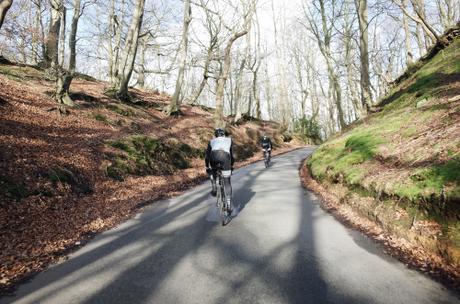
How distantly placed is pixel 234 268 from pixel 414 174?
3963 mm

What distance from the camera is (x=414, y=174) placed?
5.92 m

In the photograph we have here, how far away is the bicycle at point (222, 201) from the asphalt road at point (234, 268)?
8.1 inches

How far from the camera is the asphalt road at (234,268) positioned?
12.4 feet

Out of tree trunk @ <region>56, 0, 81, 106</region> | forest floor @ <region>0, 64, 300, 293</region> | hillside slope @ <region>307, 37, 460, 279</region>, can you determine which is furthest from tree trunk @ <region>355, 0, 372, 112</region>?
tree trunk @ <region>56, 0, 81, 106</region>

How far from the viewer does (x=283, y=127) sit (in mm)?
37094

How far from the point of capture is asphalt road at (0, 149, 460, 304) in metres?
3.78

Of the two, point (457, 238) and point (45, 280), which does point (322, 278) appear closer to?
point (457, 238)

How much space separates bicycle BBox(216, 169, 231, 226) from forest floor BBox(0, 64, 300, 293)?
8.21 feet

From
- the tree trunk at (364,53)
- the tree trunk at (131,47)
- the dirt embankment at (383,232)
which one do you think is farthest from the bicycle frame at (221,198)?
the tree trunk at (131,47)

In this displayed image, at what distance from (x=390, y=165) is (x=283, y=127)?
30.1 meters

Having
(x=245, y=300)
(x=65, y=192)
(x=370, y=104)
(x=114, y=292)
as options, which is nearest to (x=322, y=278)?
(x=245, y=300)

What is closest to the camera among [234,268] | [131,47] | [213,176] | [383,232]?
[234,268]

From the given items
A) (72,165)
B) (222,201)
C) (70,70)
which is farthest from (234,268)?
(70,70)

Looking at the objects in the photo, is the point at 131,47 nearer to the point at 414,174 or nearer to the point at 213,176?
the point at 213,176
